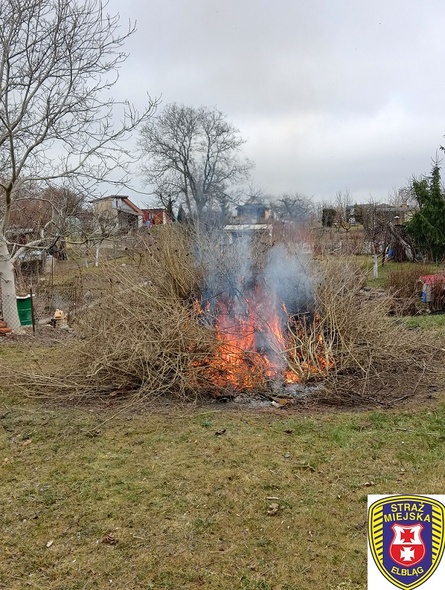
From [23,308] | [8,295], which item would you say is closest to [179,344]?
[8,295]

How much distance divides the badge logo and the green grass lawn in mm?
510

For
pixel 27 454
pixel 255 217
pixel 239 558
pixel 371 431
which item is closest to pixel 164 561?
pixel 239 558

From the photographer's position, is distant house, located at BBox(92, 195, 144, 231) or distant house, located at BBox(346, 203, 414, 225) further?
distant house, located at BBox(346, 203, 414, 225)

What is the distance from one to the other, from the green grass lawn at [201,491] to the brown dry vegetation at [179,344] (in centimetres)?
61

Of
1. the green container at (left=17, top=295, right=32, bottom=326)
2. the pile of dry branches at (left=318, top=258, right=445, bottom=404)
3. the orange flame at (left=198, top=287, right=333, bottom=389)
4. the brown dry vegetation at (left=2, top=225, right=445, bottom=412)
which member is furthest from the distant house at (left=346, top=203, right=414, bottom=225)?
the orange flame at (left=198, top=287, right=333, bottom=389)

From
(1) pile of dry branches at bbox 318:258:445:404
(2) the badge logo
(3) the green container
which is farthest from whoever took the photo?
(3) the green container

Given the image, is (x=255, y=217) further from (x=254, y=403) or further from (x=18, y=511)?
(x=18, y=511)

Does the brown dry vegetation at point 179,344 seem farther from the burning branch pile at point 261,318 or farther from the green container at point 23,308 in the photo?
the green container at point 23,308

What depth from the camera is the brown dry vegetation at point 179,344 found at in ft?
17.3

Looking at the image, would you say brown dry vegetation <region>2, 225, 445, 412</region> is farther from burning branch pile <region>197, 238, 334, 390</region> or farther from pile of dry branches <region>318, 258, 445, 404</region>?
burning branch pile <region>197, 238, 334, 390</region>

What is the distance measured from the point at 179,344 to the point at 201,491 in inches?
95.3

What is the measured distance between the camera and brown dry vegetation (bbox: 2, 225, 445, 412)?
17.3 ft

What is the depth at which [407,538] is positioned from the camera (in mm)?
1854

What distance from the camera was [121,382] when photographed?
5.41m
